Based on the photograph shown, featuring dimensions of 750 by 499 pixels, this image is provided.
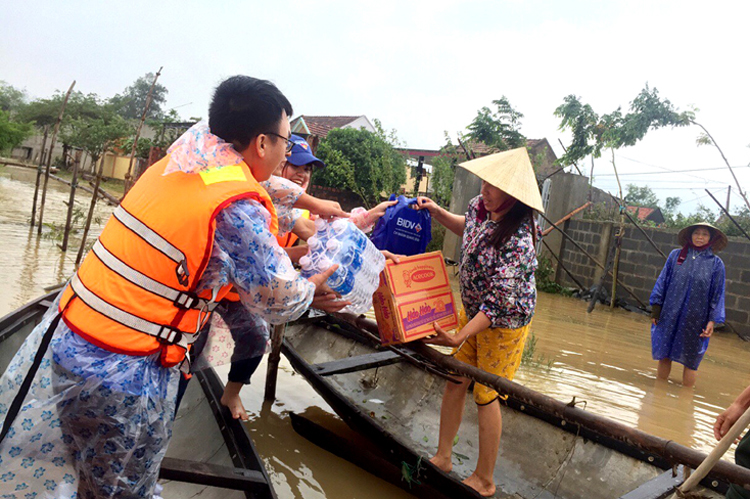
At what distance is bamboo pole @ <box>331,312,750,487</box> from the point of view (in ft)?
5.86

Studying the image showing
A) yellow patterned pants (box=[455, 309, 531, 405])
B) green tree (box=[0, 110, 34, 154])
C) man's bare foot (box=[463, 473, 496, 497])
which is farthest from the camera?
green tree (box=[0, 110, 34, 154])

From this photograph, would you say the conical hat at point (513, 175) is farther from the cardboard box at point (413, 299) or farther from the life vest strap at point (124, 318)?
the life vest strap at point (124, 318)

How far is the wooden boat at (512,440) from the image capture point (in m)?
2.39

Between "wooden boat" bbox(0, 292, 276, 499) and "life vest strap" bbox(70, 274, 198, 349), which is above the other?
"life vest strap" bbox(70, 274, 198, 349)

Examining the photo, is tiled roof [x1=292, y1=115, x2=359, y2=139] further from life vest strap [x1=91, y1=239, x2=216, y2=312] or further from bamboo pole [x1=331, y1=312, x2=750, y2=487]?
life vest strap [x1=91, y1=239, x2=216, y2=312]

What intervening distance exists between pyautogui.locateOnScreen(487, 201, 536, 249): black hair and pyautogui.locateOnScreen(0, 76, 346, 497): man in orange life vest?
131 centimetres

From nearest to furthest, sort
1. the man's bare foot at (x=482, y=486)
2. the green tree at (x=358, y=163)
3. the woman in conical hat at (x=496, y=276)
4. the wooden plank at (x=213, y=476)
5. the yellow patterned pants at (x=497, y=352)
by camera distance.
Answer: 1. the wooden plank at (x=213, y=476)
2. the woman in conical hat at (x=496, y=276)
3. the yellow patterned pants at (x=497, y=352)
4. the man's bare foot at (x=482, y=486)
5. the green tree at (x=358, y=163)

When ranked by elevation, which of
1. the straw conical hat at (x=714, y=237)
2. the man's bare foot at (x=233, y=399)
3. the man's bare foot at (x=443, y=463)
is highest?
the straw conical hat at (x=714, y=237)

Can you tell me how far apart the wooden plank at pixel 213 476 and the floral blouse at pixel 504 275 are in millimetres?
1306

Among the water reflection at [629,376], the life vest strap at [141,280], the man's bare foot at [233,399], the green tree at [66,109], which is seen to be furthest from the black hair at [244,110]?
the green tree at [66,109]

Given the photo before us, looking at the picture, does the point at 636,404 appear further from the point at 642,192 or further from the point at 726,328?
the point at 642,192


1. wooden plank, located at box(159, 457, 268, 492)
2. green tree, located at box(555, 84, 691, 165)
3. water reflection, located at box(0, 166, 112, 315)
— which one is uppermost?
green tree, located at box(555, 84, 691, 165)

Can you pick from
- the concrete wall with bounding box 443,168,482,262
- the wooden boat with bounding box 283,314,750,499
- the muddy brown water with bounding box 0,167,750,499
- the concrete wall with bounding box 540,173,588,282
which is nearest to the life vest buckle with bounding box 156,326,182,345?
the wooden boat with bounding box 283,314,750,499

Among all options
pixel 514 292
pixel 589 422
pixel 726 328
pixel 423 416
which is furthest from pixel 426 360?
pixel 726 328
